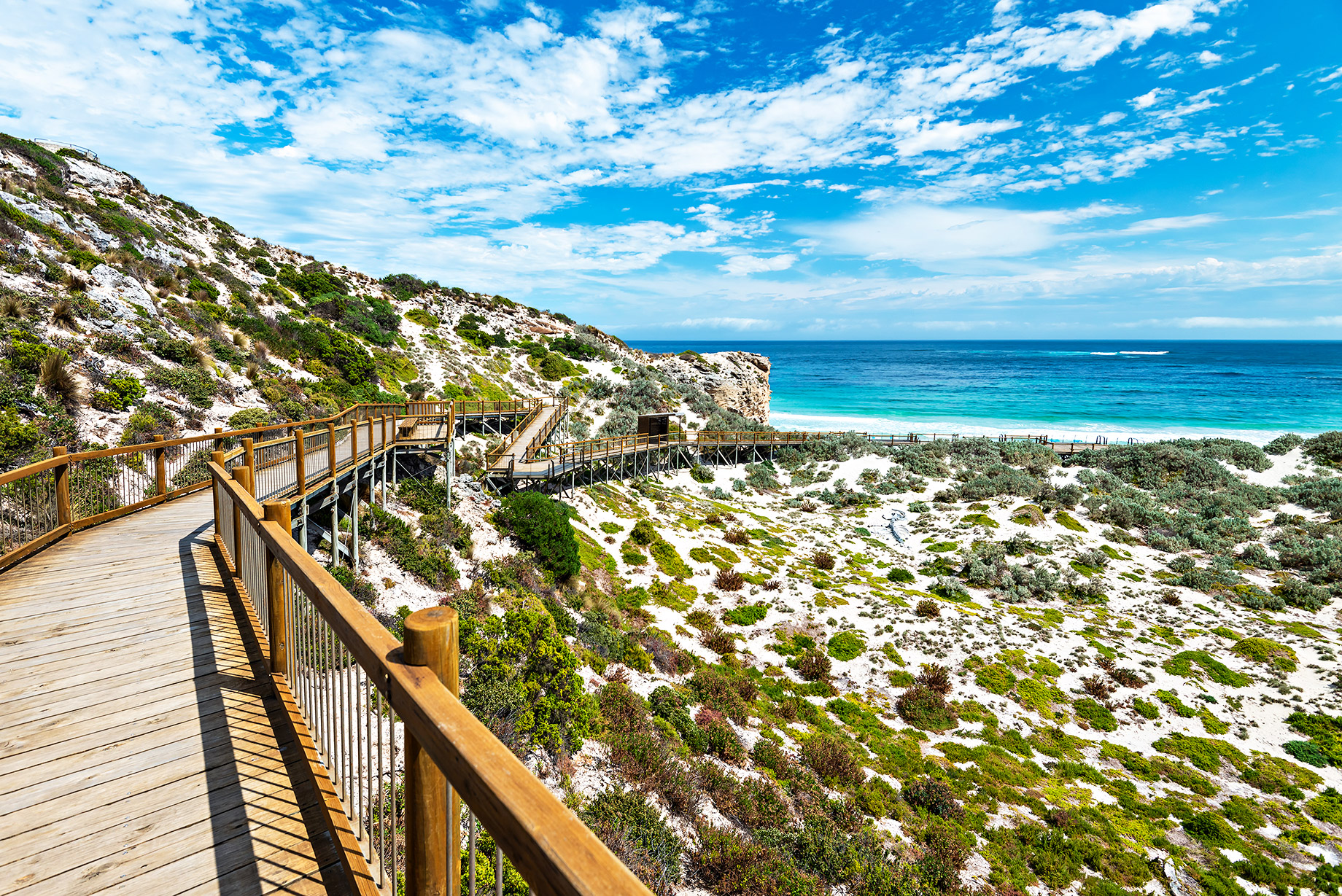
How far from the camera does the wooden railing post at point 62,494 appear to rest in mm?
7363

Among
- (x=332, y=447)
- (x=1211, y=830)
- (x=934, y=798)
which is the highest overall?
(x=332, y=447)

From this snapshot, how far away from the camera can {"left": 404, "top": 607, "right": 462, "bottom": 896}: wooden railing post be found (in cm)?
180

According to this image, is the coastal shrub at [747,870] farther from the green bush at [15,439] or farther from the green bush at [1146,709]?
the green bush at [15,439]

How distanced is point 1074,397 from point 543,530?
72740 millimetres

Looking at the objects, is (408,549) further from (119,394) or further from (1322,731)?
(1322,731)

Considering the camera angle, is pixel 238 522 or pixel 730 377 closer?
pixel 238 522

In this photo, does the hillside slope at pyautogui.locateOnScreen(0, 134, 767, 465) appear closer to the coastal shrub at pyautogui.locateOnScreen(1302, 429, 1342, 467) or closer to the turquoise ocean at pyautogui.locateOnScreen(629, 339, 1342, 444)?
the turquoise ocean at pyautogui.locateOnScreen(629, 339, 1342, 444)

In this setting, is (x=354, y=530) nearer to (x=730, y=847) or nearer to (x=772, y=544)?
(x=730, y=847)

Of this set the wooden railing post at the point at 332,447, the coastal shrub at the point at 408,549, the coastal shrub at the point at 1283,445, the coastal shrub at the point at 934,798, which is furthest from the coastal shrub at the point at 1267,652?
the coastal shrub at the point at 1283,445

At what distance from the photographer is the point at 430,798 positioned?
1.85 m

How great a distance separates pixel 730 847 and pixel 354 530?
34.3 ft

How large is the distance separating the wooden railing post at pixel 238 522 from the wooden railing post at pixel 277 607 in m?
1.38

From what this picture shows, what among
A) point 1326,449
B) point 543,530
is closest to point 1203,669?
point 543,530

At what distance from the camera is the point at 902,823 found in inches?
396
